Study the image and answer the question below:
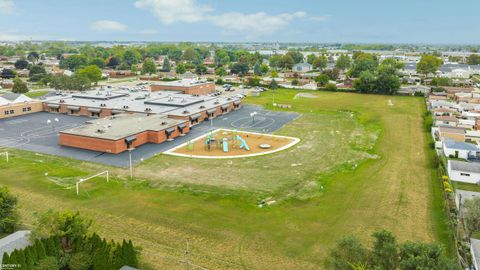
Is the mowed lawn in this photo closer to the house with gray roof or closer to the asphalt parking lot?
the asphalt parking lot

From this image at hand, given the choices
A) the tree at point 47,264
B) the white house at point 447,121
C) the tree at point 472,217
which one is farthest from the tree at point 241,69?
the tree at point 47,264

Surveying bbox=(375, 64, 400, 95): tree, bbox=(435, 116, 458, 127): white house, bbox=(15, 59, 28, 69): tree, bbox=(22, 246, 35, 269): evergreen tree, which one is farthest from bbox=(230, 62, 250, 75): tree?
bbox=(22, 246, 35, 269): evergreen tree

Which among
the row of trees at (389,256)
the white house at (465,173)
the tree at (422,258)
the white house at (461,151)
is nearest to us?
the tree at (422,258)

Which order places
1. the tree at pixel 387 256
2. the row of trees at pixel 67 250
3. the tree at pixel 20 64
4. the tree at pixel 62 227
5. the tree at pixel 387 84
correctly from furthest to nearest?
the tree at pixel 20 64, the tree at pixel 387 84, the tree at pixel 62 227, the row of trees at pixel 67 250, the tree at pixel 387 256

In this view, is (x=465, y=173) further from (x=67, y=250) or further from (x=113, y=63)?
(x=113, y=63)

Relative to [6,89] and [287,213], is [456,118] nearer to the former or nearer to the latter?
[287,213]

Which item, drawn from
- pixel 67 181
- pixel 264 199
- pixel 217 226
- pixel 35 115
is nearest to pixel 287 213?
pixel 264 199

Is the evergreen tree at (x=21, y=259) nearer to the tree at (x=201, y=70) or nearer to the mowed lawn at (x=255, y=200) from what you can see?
the mowed lawn at (x=255, y=200)
